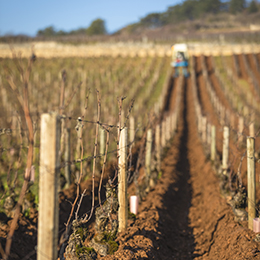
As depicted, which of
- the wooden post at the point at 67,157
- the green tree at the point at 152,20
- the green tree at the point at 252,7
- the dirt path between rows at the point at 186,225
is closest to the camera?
the dirt path between rows at the point at 186,225

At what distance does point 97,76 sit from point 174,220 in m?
26.0

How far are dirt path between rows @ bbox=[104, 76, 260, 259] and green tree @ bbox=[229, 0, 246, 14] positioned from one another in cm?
10849

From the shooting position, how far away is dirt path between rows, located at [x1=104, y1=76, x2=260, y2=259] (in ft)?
14.2

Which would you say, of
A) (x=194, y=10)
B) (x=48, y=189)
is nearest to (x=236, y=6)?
(x=194, y=10)

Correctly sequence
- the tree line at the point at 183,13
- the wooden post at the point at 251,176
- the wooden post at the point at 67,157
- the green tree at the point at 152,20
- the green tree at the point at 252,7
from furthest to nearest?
1. the green tree at the point at 152,20
2. the tree line at the point at 183,13
3. the green tree at the point at 252,7
4. the wooden post at the point at 67,157
5. the wooden post at the point at 251,176

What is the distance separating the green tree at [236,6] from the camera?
4176 inches

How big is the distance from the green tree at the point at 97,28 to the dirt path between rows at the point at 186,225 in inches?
3847

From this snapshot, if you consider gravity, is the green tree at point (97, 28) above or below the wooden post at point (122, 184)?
above

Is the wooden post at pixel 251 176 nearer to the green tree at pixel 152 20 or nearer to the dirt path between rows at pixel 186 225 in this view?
the dirt path between rows at pixel 186 225

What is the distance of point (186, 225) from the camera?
6.07 meters

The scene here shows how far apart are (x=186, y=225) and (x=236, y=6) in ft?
375

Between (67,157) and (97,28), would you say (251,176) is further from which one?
(97,28)

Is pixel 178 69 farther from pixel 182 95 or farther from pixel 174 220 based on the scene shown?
pixel 174 220

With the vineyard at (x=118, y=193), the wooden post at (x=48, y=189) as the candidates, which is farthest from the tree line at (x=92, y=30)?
the wooden post at (x=48, y=189)
